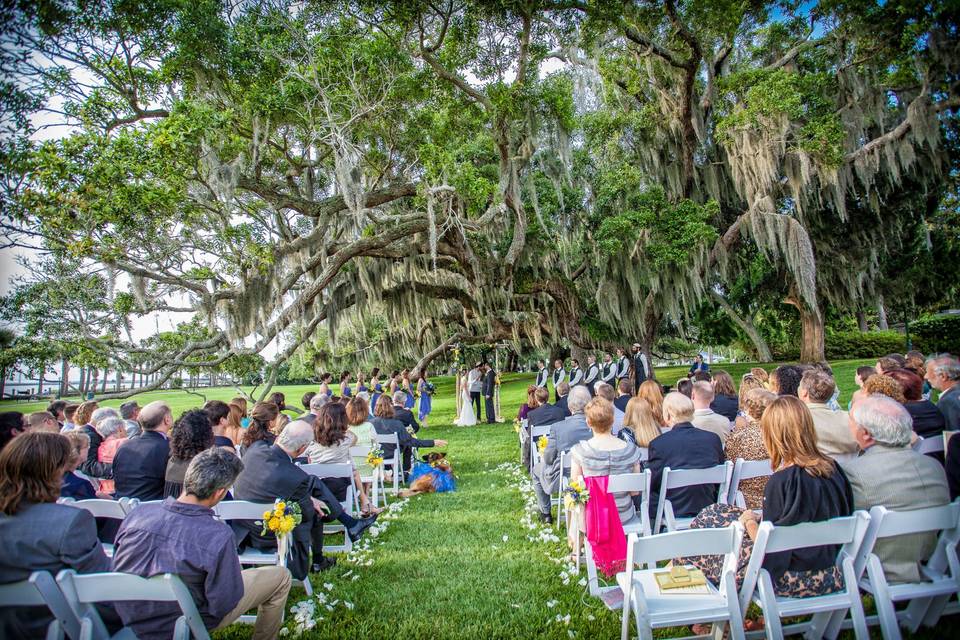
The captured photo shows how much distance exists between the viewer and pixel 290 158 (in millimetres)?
9398

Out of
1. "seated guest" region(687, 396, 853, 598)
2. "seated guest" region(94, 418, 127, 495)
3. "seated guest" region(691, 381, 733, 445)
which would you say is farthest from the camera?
"seated guest" region(94, 418, 127, 495)

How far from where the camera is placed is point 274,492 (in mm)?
3295

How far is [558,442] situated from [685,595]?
2133 millimetres

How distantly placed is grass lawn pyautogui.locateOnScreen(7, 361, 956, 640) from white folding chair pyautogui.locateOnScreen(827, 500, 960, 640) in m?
0.15

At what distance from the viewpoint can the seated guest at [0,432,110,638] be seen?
6.52 ft

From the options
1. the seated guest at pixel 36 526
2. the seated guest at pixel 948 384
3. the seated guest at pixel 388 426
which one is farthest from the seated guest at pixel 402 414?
the seated guest at pixel 948 384

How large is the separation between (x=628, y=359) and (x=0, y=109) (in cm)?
1183

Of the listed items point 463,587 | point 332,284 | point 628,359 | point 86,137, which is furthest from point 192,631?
point 628,359

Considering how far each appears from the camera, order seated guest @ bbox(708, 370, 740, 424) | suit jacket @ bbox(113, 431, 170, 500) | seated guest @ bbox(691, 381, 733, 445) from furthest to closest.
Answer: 1. seated guest @ bbox(708, 370, 740, 424)
2. seated guest @ bbox(691, 381, 733, 445)
3. suit jacket @ bbox(113, 431, 170, 500)

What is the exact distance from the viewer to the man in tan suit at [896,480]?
2.35 m

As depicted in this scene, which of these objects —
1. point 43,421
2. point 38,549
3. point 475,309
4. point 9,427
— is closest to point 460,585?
point 38,549

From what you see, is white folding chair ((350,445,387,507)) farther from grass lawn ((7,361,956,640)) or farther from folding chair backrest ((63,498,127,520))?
folding chair backrest ((63,498,127,520))

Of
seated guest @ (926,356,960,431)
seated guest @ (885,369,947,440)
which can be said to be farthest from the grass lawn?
seated guest @ (926,356,960,431)

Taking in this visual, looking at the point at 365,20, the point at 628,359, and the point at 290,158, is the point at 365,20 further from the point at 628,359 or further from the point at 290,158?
the point at 628,359
